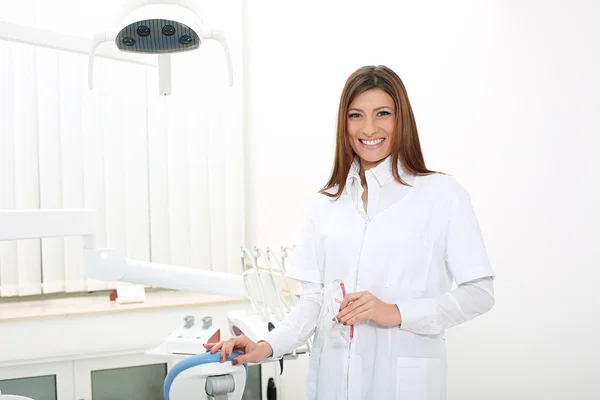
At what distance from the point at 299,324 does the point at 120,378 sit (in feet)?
5.53

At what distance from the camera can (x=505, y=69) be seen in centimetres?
177

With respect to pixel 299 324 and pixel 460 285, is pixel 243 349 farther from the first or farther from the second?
pixel 460 285

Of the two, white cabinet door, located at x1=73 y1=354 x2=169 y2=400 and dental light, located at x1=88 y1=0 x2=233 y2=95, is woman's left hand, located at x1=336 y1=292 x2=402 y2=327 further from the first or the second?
white cabinet door, located at x1=73 y1=354 x2=169 y2=400

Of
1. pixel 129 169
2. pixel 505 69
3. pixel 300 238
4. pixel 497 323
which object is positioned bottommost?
pixel 497 323

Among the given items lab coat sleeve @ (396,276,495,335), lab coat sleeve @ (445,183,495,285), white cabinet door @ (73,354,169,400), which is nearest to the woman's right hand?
lab coat sleeve @ (396,276,495,335)

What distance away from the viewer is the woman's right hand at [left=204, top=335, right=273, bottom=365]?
1.24 meters

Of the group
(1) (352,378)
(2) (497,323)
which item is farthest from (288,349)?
(2) (497,323)

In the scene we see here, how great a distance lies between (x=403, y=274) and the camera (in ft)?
4.32

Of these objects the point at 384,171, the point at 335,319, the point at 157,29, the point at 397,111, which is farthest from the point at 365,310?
the point at 157,29

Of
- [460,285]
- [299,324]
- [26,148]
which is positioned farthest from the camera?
[26,148]

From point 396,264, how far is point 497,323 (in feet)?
2.29

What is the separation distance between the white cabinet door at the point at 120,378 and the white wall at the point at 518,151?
Answer: 1528 mm

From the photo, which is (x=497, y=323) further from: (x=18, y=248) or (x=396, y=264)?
(x=18, y=248)

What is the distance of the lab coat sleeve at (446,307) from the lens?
1.23 m
